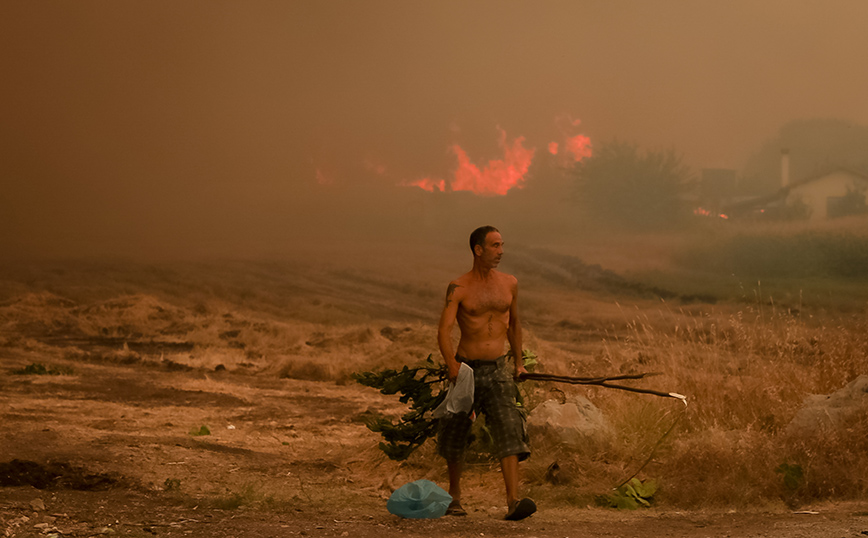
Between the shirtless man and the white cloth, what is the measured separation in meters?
0.06

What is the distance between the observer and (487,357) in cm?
568

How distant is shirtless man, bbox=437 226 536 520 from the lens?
5.54 m

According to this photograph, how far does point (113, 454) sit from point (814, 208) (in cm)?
2085

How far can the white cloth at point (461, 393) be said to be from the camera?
5.52m

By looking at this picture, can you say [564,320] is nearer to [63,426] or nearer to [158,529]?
[63,426]

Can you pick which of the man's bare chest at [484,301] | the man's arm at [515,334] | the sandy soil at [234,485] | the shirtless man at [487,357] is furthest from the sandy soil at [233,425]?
the man's bare chest at [484,301]

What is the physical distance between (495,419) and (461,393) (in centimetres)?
30

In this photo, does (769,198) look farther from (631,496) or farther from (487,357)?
(487,357)

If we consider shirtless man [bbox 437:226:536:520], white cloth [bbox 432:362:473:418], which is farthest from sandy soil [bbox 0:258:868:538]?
white cloth [bbox 432:362:473:418]

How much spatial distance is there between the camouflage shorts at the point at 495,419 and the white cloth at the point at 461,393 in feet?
0.37

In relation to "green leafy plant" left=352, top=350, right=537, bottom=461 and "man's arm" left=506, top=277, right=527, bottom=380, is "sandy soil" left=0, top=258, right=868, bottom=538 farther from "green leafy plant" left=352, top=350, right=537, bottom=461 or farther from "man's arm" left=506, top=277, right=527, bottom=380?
"man's arm" left=506, top=277, right=527, bottom=380

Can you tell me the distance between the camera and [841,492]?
6.50 metres

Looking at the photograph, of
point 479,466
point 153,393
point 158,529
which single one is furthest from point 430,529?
point 153,393

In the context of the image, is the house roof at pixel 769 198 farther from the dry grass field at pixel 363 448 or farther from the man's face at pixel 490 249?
the man's face at pixel 490 249
